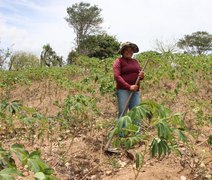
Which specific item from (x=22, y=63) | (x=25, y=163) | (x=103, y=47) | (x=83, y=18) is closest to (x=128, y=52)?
(x=25, y=163)

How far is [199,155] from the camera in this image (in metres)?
3.50

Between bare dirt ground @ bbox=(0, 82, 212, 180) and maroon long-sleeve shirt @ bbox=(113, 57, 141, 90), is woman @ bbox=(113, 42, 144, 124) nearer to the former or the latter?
maroon long-sleeve shirt @ bbox=(113, 57, 141, 90)

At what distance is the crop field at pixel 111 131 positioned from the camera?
1.92 meters

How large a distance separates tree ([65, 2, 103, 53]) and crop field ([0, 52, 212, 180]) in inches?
787

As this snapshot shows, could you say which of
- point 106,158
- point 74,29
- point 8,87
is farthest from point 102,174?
point 74,29

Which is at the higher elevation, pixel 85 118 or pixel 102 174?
pixel 85 118

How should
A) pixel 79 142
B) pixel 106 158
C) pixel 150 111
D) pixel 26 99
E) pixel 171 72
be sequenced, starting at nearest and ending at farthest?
pixel 150 111 < pixel 106 158 < pixel 79 142 < pixel 171 72 < pixel 26 99

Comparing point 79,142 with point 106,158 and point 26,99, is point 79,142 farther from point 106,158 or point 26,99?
point 26,99

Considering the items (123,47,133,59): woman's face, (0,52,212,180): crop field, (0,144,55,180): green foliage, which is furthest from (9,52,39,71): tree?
(0,144,55,180): green foliage

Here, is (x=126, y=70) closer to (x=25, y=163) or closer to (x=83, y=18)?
(x=25, y=163)

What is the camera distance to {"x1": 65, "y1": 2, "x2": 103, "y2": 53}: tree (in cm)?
2697

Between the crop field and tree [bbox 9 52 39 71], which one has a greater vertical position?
tree [bbox 9 52 39 71]

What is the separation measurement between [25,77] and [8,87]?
75 cm

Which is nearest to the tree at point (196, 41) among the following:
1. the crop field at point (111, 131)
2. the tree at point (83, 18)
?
the tree at point (83, 18)
